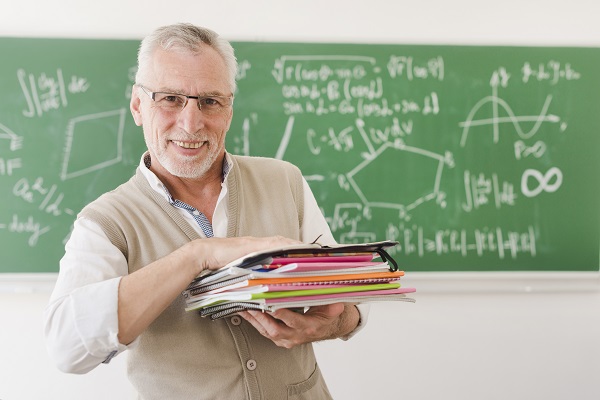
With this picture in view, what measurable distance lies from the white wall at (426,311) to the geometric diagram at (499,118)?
0.68 ft

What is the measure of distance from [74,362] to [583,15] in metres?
2.76

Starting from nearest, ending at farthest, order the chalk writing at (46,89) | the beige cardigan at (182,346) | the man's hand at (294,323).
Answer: the man's hand at (294,323) < the beige cardigan at (182,346) < the chalk writing at (46,89)

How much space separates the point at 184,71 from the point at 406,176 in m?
1.68

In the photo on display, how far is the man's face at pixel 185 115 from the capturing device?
5.08 ft

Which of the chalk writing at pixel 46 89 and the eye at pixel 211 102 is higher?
the chalk writing at pixel 46 89

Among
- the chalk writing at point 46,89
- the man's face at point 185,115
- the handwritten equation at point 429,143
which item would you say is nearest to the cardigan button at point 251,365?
the man's face at point 185,115

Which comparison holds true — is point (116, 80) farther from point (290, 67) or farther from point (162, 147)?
point (162, 147)

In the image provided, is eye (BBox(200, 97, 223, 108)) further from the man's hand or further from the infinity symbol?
the infinity symbol

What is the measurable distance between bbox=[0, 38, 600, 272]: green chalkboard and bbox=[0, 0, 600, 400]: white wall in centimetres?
8

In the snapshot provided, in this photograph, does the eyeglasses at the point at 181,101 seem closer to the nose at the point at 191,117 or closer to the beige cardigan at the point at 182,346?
the nose at the point at 191,117

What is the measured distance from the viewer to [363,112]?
3018 millimetres

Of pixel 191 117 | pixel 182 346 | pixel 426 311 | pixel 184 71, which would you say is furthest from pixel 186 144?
pixel 426 311

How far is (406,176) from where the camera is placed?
3.03m

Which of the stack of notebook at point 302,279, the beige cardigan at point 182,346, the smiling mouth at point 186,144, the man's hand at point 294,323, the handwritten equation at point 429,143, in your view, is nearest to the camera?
the stack of notebook at point 302,279
